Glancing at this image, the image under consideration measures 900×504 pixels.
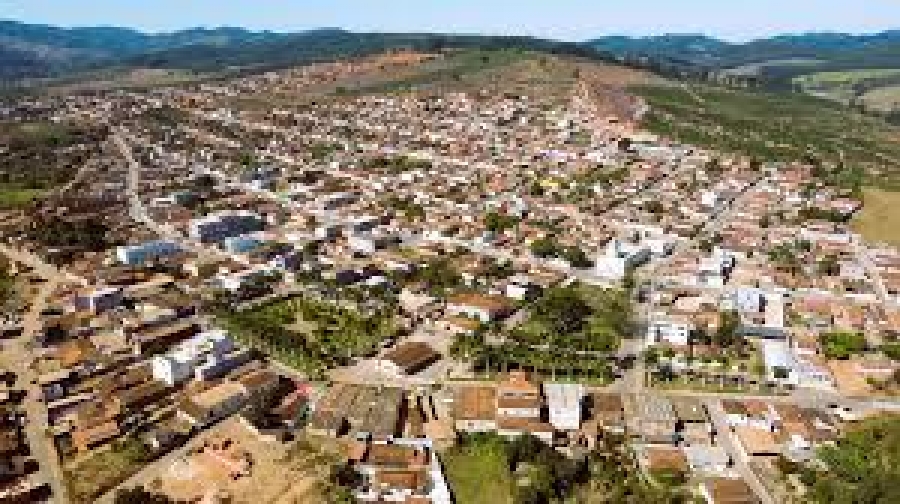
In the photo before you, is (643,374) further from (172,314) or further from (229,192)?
(229,192)

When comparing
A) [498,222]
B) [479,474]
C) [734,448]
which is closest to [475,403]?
[479,474]

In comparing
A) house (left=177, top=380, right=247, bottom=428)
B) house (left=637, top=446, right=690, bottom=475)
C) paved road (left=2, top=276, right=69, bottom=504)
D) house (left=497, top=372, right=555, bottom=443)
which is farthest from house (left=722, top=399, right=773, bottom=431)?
paved road (left=2, top=276, right=69, bottom=504)

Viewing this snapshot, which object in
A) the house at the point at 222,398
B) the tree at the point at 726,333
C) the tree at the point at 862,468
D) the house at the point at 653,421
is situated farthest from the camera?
the tree at the point at 726,333

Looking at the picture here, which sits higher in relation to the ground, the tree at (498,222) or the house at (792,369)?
the tree at (498,222)

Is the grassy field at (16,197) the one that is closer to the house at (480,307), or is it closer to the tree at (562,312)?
the house at (480,307)

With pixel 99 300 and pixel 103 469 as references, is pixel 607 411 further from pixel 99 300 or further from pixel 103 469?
pixel 99 300

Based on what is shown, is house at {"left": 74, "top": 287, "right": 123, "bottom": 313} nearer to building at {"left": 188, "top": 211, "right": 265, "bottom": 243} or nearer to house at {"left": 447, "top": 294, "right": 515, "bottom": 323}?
building at {"left": 188, "top": 211, "right": 265, "bottom": 243}

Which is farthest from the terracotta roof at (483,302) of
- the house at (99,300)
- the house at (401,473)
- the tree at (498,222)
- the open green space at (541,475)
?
the house at (99,300)

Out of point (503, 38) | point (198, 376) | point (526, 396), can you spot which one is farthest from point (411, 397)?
point (503, 38)
